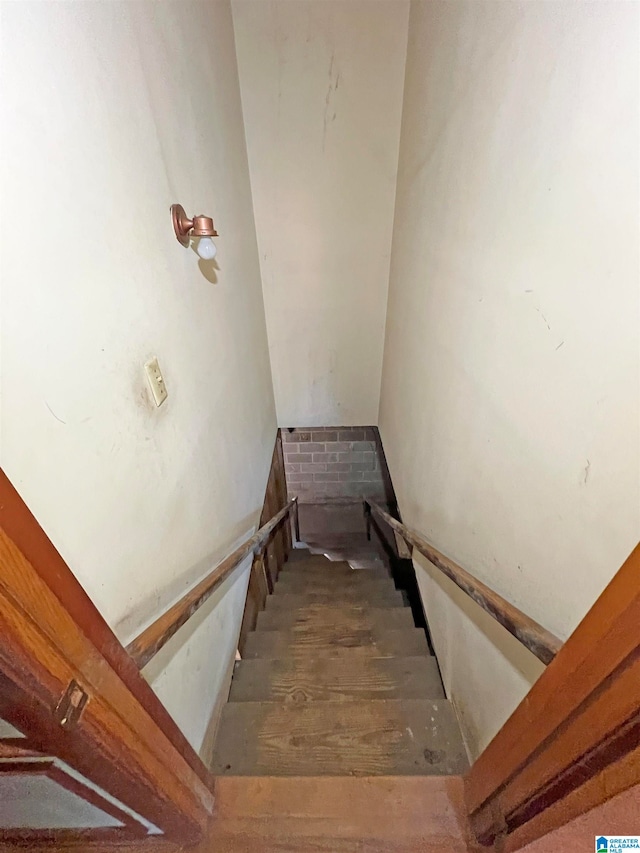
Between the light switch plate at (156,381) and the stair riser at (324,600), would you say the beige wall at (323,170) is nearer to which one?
the stair riser at (324,600)

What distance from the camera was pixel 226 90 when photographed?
5.72 ft

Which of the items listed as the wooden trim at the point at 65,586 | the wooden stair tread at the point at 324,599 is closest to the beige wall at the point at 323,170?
the wooden stair tread at the point at 324,599

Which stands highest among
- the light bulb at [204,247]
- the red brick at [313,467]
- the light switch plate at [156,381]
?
the light bulb at [204,247]

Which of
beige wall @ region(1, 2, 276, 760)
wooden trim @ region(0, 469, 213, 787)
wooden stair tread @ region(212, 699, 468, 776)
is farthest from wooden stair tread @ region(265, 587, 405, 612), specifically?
wooden trim @ region(0, 469, 213, 787)

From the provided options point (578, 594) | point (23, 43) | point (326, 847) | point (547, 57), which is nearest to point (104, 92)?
point (23, 43)

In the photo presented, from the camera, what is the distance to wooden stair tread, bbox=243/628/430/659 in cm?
192

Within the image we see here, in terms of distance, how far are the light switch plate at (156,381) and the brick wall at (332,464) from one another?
8.65ft

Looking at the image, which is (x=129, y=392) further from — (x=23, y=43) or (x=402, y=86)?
(x=402, y=86)

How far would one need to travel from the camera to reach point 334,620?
224 centimetres

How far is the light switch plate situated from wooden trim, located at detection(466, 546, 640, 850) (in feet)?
3.17

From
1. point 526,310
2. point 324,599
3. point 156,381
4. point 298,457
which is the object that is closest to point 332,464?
point 298,457

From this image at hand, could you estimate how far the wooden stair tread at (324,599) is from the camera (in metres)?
2.56

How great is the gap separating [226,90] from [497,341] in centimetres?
161

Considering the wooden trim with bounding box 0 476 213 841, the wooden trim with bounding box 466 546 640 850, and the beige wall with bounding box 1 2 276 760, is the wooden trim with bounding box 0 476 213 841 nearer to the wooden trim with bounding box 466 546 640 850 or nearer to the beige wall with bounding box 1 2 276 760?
the beige wall with bounding box 1 2 276 760
